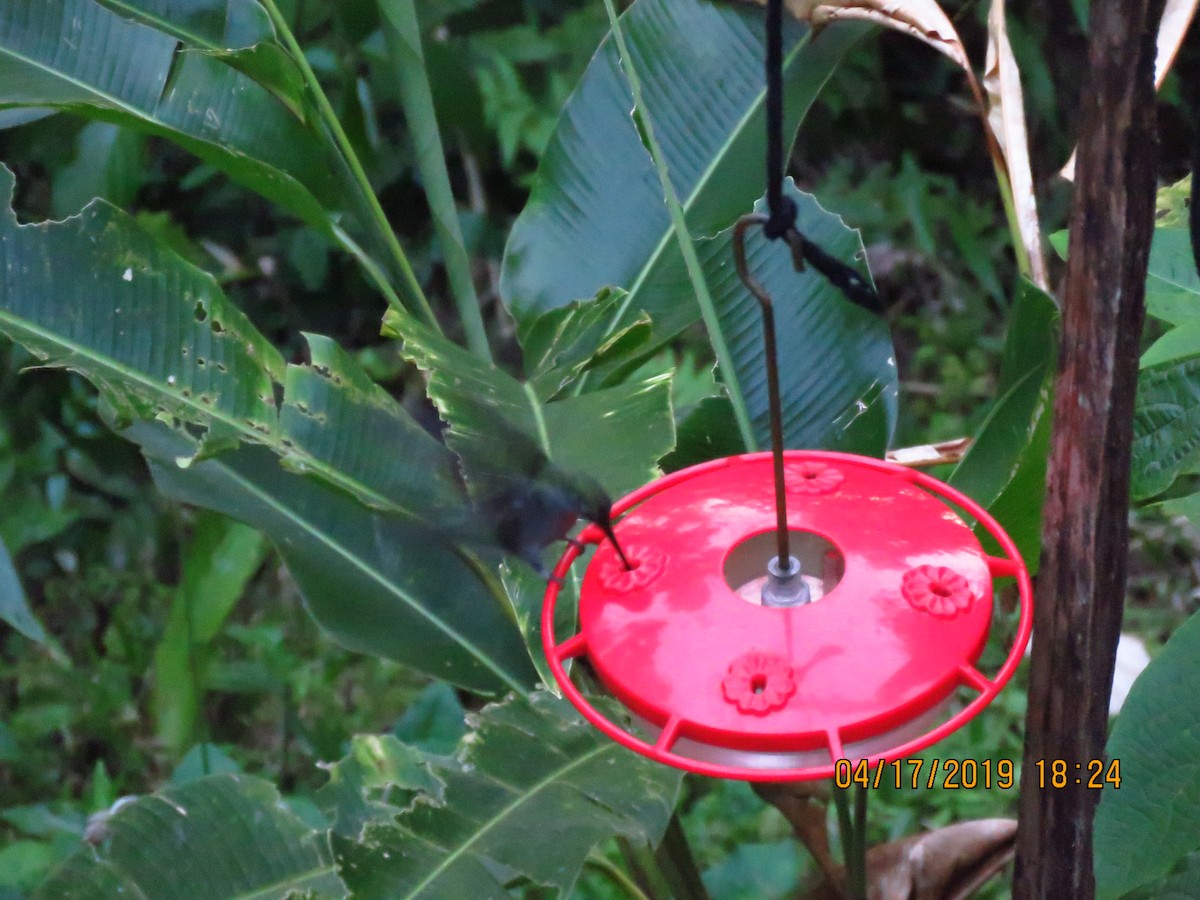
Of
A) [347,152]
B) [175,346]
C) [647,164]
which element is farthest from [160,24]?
[647,164]

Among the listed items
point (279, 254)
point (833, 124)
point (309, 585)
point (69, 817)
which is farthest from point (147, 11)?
point (833, 124)

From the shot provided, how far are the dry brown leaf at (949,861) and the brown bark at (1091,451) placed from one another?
41 centimetres

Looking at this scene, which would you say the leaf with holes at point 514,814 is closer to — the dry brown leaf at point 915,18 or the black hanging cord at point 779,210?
the black hanging cord at point 779,210

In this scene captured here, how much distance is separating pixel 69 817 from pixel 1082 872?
1.54m

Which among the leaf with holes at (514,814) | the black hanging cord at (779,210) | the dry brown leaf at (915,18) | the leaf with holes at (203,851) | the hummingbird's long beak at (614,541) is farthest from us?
the leaf with holes at (203,851)

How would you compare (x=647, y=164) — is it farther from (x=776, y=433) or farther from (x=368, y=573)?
(x=776, y=433)

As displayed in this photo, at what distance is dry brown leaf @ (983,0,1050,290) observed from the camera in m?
1.09

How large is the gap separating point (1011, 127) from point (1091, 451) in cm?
44

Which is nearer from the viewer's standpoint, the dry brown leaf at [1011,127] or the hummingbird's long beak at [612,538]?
the hummingbird's long beak at [612,538]

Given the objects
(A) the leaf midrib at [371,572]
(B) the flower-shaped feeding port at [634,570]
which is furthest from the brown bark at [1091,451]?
(A) the leaf midrib at [371,572]

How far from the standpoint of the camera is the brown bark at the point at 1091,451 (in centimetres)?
72

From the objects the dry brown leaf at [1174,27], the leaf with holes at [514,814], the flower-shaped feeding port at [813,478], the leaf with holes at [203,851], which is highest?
the dry brown leaf at [1174,27]

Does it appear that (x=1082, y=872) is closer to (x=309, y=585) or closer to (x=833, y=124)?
(x=309, y=585)

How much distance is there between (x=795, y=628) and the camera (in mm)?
796
